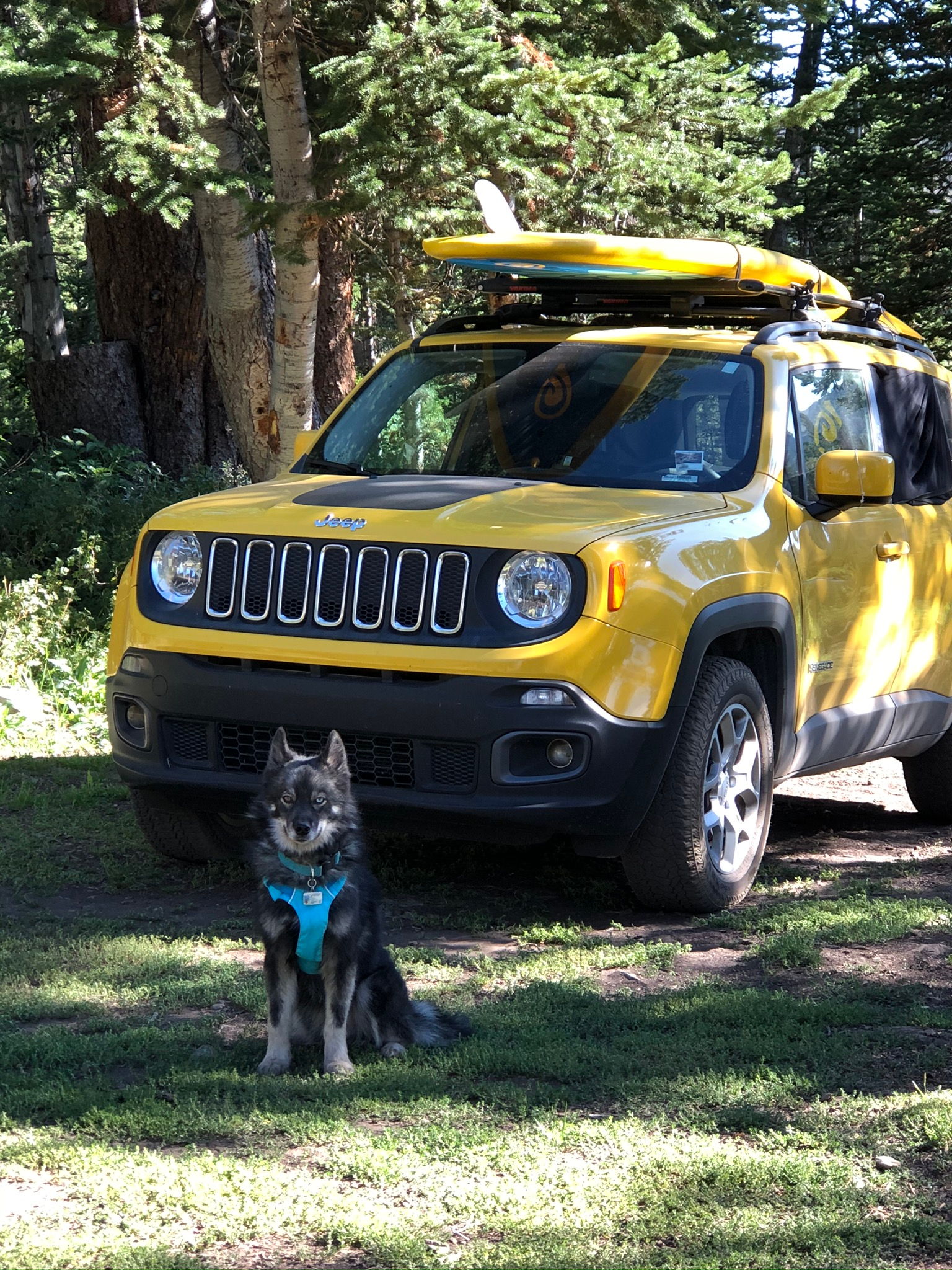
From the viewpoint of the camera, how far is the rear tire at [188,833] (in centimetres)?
643

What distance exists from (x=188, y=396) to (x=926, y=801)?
26.4 feet

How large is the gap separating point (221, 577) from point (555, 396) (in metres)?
1.69

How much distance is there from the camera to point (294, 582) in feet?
18.7

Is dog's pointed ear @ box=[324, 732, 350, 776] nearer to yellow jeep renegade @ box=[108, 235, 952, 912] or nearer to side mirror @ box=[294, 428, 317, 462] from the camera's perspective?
yellow jeep renegade @ box=[108, 235, 952, 912]

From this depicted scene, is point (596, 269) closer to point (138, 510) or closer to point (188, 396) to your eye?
point (138, 510)

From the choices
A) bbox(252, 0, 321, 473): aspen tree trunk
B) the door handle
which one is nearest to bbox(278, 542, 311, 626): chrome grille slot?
the door handle

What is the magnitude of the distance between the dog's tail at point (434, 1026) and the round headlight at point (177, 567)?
2082 millimetres

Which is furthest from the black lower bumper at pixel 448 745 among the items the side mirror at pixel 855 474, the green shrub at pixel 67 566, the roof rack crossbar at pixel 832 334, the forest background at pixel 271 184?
the forest background at pixel 271 184

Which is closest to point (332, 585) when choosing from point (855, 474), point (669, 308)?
point (855, 474)

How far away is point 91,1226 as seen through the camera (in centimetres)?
333

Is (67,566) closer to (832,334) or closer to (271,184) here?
(271,184)

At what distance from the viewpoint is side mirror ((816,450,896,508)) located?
6.23m

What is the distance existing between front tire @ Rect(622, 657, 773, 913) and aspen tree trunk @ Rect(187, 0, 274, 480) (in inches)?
235

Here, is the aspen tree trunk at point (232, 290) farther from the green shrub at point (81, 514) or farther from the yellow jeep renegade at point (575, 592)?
the yellow jeep renegade at point (575, 592)
